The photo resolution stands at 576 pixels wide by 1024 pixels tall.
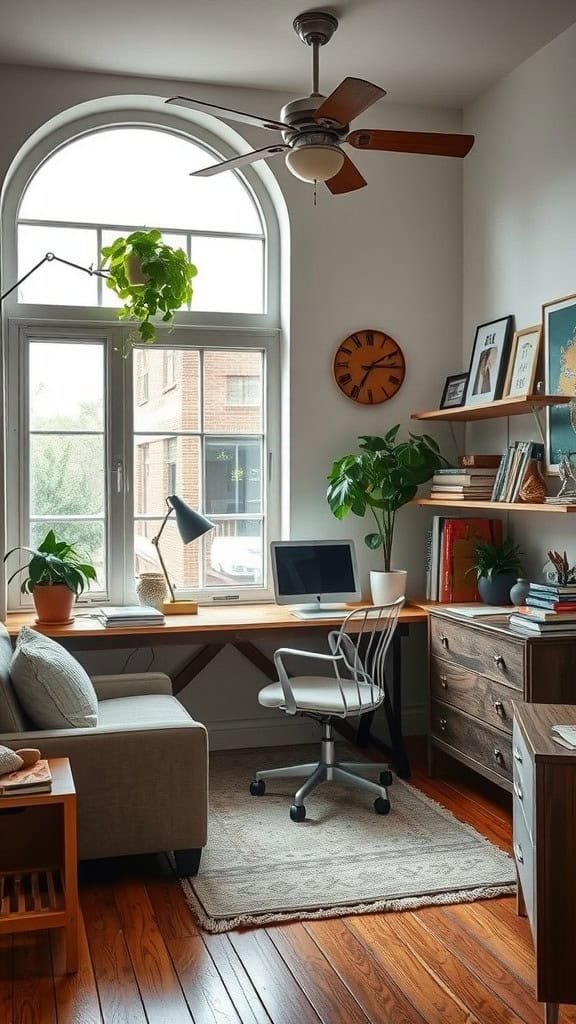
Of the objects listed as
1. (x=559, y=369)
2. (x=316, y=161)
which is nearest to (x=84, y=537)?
(x=316, y=161)

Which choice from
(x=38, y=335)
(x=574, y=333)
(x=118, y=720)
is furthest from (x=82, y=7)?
(x=118, y=720)

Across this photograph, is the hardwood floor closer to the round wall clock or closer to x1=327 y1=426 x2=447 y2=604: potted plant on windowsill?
x1=327 y1=426 x2=447 y2=604: potted plant on windowsill

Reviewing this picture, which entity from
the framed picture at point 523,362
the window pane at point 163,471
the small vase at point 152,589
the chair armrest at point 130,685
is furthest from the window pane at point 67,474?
the framed picture at point 523,362

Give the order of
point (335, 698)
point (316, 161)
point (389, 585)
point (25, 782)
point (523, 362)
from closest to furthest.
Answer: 1. point (25, 782)
2. point (316, 161)
3. point (335, 698)
4. point (523, 362)
5. point (389, 585)

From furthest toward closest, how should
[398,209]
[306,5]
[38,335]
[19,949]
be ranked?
[398,209] → [38,335] → [306,5] → [19,949]

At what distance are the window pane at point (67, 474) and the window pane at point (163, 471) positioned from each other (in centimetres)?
18

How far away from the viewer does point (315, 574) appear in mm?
4430

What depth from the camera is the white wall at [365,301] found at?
4.73 metres

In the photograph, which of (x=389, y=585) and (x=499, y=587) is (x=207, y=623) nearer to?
(x=389, y=585)

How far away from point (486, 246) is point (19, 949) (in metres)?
3.54

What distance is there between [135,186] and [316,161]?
64.1 inches

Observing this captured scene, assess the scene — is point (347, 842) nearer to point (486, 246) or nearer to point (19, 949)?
point (19, 949)

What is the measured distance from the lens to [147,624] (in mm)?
4062

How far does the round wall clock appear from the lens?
4.80 m
